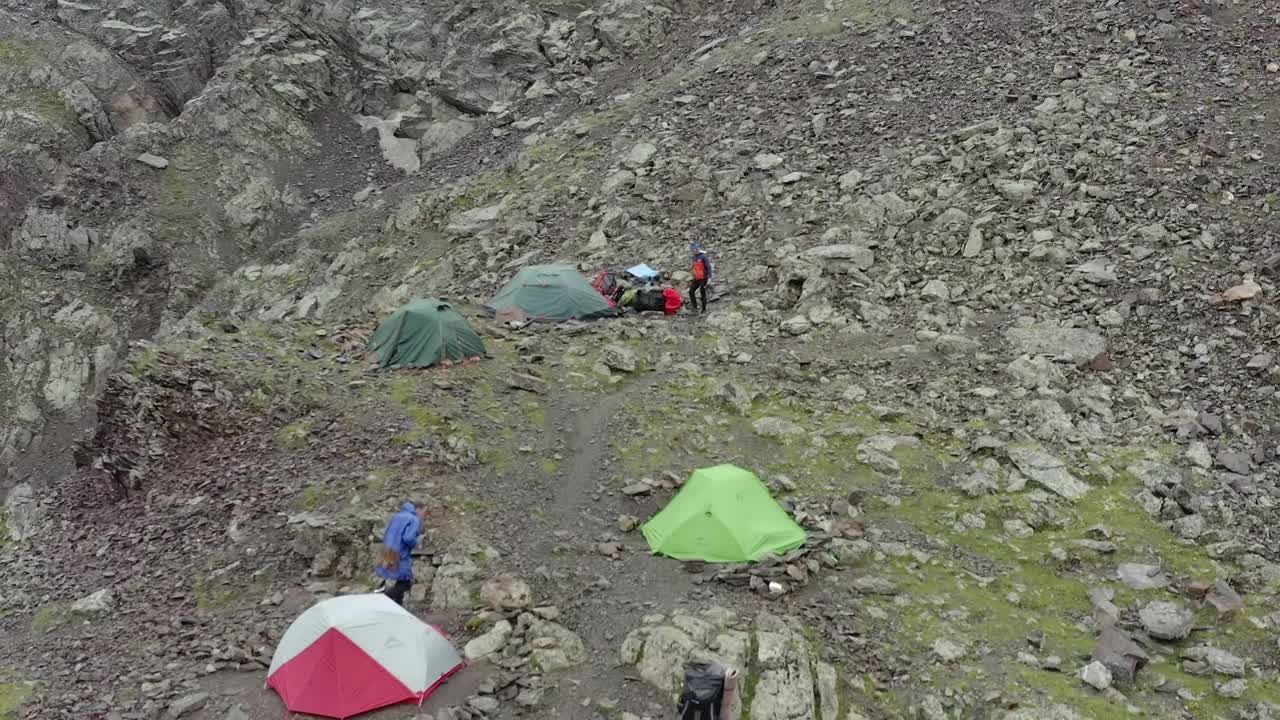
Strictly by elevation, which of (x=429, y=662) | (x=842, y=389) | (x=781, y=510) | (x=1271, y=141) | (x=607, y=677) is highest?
(x=429, y=662)

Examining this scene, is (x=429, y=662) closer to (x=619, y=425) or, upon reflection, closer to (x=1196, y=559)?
(x=619, y=425)

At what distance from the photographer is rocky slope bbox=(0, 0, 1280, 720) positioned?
12.2 metres

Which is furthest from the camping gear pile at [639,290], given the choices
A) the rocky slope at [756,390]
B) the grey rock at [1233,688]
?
the grey rock at [1233,688]

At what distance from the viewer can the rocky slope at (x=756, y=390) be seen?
12.2 metres

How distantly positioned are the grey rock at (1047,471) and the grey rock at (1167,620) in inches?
123

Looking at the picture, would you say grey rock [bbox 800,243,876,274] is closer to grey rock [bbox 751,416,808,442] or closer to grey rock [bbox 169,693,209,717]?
grey rock [bbox 751,416,808,442]

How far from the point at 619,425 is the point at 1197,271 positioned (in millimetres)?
13441

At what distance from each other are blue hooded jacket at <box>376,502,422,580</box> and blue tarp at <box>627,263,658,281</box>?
46.2 feet

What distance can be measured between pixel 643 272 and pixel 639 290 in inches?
64.8

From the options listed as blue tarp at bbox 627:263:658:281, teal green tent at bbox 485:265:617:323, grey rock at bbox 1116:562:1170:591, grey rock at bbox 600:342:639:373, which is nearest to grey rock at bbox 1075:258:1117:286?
grey rock at bbox 1116:562:1170:591

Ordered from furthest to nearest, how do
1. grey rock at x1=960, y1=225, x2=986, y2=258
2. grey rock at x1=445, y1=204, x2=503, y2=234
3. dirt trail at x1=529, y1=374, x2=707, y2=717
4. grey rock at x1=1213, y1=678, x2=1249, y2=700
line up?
grey rock at x1=445, y1=204, x2=503, y2=234 → grey rock at x1=960, y1=225, x2=986, y2=258 → dirt trail at x1=529, y1=374, x2=707, y2=717 → grey rock at x1=1213, y1=678, x2=1249, y2=700

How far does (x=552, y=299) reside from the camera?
79.3 ft

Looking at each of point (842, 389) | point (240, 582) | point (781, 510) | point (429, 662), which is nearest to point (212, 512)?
point (240, 582)

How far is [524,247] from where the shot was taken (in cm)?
3044
